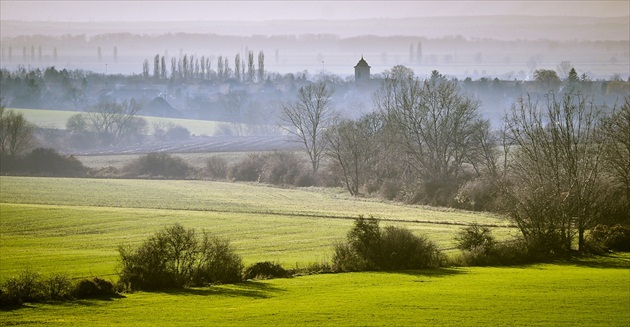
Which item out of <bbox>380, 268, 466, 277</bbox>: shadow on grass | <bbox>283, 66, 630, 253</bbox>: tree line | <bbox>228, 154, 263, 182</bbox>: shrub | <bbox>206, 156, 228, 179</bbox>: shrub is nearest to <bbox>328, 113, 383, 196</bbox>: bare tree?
Answer: <bbox>283, 66, 630, 253</bbox>: tree line

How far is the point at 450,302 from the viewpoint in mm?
30672

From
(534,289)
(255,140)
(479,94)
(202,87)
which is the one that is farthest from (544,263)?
(202,87)

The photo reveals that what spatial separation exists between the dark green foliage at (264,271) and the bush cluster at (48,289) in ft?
21.5

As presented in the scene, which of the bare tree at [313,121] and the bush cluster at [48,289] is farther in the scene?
the bare tree at [313,121]

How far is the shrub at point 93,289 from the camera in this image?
101 feet

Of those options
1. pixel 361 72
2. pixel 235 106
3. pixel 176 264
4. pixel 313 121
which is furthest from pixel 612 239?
pixel 361 72

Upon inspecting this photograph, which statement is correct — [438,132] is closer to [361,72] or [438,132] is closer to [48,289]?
[48,289]

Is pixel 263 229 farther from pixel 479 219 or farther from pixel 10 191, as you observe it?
pixel 10 191

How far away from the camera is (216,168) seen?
304 ft

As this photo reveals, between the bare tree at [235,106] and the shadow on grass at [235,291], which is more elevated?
the bare tree at [235,106]

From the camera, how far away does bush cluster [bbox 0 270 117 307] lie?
29327mm

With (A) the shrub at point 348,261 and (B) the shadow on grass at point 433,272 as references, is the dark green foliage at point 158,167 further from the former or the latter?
(B) the shadow on grass at point 433,272

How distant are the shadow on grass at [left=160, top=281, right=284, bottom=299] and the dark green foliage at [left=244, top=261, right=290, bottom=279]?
150cm

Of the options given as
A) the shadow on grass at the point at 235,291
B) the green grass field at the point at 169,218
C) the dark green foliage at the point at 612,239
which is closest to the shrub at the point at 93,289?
the shadow on grass at the point at 235,291
